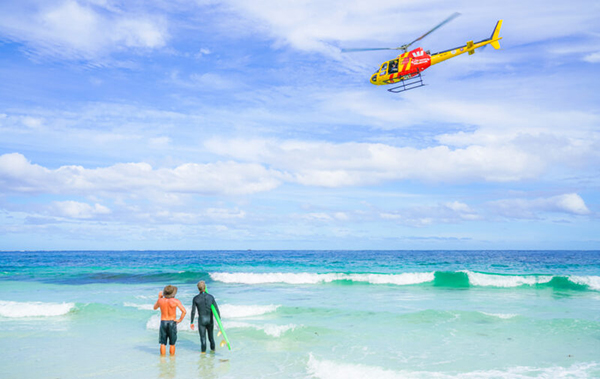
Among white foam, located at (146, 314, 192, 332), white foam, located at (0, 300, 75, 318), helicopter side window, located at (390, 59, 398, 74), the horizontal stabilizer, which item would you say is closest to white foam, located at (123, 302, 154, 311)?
white foam, located at (0, 300, 75, 318)

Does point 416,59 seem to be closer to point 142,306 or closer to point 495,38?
point 495,38

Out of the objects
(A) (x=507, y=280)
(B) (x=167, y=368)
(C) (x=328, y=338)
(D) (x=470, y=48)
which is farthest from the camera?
(A) (x=507, y=280)

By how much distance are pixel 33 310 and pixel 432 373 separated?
44.0ft

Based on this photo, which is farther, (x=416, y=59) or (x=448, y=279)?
(x=448, y=279)

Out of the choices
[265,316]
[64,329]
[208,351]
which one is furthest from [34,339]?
[265,316]

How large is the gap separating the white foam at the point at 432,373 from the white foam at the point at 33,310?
10460mm

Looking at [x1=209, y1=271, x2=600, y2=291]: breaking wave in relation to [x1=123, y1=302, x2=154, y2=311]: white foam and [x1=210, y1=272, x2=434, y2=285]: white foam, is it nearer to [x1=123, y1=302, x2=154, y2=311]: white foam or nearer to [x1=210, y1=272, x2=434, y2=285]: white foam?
[x1=210, y1=272, x2=434, y2=285]: white foam

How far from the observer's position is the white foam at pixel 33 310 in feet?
46.8

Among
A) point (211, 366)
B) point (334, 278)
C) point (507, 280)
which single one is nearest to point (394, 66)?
point (334, 278)

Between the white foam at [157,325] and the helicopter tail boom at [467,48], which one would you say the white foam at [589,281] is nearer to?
the helicopter tail boom at [467,48]

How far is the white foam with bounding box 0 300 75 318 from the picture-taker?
1425 centimetres

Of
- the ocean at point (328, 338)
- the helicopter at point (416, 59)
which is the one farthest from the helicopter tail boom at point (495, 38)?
the ocean at point (328, 338)

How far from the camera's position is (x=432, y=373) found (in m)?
8.27

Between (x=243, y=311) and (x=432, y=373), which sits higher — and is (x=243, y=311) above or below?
above
